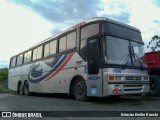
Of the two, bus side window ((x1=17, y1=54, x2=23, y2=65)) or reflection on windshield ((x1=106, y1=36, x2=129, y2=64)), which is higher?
bus side window ((x1=17, y1=54, x2=23, y2=65))

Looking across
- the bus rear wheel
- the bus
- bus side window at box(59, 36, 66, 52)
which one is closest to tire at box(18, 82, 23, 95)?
the bus rear wheel

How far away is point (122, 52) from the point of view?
451 inches

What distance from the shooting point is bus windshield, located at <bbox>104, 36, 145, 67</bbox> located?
11.0 meters

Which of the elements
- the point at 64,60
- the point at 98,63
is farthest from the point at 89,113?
the point at 64,60

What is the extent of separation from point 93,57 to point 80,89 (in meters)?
1.70

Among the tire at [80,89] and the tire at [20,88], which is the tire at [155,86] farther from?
the tire at [20,88]

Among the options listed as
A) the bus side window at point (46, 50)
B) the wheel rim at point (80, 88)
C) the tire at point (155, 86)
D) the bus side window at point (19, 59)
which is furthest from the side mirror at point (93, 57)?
the bus side window at point (19, 59)

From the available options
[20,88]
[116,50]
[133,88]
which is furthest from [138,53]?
[20,88]

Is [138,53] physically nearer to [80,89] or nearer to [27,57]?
[80,89]

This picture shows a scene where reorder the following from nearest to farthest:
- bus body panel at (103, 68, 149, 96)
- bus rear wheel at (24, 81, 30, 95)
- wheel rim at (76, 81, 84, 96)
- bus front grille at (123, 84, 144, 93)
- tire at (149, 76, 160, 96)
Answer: bus body panel at (103, 68, 149, 96)
bus front grille at (123, 84, 144, 93)
wheel rim at (76, 81, 84, 96)
tire at (149, 76, 160, 96)
bus rear wheel at (24, 81, 30, 95)

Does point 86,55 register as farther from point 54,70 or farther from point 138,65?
point 54,70

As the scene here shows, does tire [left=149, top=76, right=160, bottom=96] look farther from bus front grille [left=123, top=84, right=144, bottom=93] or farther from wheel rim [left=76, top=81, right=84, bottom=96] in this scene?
wheel rim [left=76, top=81, right=84, bottom=96]

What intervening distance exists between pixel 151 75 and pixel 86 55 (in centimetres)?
519

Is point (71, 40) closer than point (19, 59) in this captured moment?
Yes
